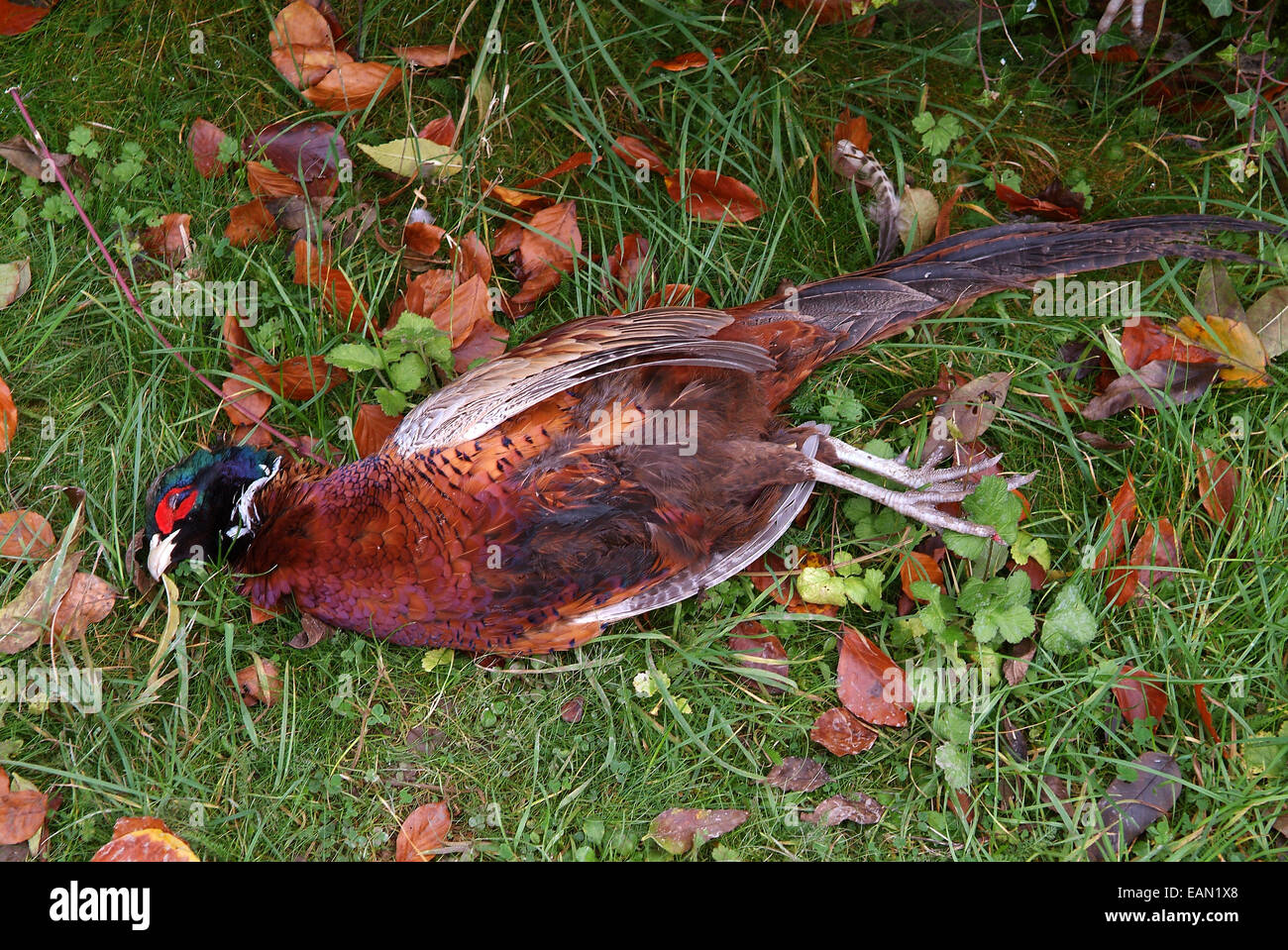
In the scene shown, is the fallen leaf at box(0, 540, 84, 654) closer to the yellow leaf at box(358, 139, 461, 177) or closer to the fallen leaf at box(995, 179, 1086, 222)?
the yellow leaf at box(358, 139, 461, 177)

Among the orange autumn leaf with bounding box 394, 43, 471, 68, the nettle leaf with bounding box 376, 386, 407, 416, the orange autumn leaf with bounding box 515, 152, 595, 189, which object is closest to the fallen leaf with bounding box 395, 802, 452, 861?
the nettle leaf with bounding box 376, 386, 407, 416

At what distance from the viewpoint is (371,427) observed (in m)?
3.25

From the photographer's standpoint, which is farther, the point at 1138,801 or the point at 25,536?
the point at 25,536

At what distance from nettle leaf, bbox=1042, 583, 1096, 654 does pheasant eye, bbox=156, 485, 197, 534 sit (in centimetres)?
284

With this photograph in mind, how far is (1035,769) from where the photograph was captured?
9.95 feet

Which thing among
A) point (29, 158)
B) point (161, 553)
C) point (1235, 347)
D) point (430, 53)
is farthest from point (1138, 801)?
point (29, 158)

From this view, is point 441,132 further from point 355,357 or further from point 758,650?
point 758,650

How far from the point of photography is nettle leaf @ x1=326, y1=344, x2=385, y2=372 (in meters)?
3.12

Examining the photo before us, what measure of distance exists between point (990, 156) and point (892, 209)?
49cm

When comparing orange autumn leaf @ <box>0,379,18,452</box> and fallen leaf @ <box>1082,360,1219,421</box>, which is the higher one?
fallen leaf @ <box>1082,360,1219,421</box>

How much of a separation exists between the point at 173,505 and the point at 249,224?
3.61ft

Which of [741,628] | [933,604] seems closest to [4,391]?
[741,628]

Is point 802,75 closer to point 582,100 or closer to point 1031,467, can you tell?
point 582,100

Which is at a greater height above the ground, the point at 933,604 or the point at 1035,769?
the point at 933,604
